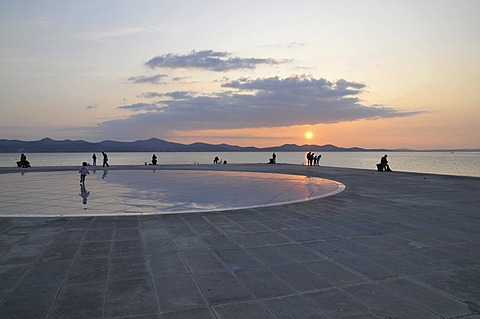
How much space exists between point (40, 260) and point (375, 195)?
41.0 feet

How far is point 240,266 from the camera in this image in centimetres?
556

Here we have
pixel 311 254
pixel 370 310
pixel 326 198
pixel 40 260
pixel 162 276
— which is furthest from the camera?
pixel 326 198

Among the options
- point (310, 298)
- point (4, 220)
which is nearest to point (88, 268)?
point (310, 298)

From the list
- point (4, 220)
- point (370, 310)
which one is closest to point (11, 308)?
point (370, 310)

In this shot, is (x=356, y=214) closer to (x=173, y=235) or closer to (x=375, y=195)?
(x=375, y=195)

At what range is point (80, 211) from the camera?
10461 millimetres

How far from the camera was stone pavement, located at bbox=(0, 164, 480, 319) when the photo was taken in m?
4.15

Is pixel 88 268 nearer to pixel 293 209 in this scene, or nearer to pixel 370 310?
pixel 370 310

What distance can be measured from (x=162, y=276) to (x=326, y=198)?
925cm

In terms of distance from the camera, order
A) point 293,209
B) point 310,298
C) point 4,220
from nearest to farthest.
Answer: point 310,298
point 4,220
point 293,209

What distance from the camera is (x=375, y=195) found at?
14188 millimetres

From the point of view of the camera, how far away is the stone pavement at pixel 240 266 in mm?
4148

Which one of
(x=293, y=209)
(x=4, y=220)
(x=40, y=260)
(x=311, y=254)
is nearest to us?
(x=40, y=260)

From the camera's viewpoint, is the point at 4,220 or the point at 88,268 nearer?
the point at 88,268
